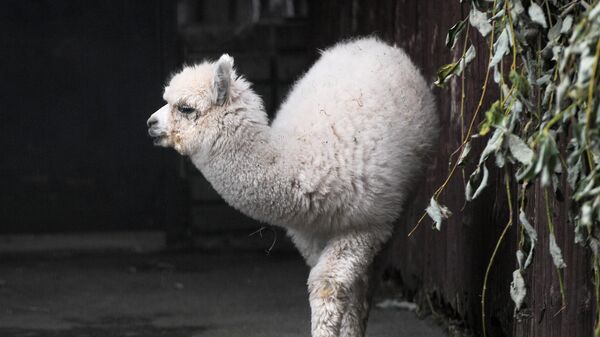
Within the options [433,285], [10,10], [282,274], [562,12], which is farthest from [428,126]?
[10,10]

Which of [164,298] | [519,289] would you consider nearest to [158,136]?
[519,289]

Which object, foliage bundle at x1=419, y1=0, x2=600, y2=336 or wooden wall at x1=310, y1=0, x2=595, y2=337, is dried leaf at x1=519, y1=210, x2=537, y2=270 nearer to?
foliage bundle at x1=419, y1=0, x2=600, y2=336

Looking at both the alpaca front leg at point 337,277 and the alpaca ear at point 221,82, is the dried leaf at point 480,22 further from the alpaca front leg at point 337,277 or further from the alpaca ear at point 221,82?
the alpaca front leg at point 337,277

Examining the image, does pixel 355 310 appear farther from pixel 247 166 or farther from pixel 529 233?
pixel 529 233

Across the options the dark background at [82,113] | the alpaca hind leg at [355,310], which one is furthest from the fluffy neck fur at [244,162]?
the dark background at [82,113]

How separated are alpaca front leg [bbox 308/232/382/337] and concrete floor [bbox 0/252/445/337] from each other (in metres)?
1.22

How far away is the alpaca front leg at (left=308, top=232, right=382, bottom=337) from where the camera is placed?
4559 mm

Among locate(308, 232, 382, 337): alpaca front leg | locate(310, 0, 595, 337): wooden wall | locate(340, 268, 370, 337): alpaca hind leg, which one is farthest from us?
locate(340, 268, 370, 337): alpaca hind leg

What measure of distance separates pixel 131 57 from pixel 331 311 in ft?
17.0

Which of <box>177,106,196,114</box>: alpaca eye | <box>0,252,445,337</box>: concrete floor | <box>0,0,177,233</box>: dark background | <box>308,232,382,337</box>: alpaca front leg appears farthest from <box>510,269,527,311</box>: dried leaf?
<box>0,0,177,233</box>: dark background

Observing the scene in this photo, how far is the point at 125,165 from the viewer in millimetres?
9344

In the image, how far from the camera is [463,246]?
17.9 feet

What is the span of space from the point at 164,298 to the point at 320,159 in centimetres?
288

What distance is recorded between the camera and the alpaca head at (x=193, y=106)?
4449 millimetres
